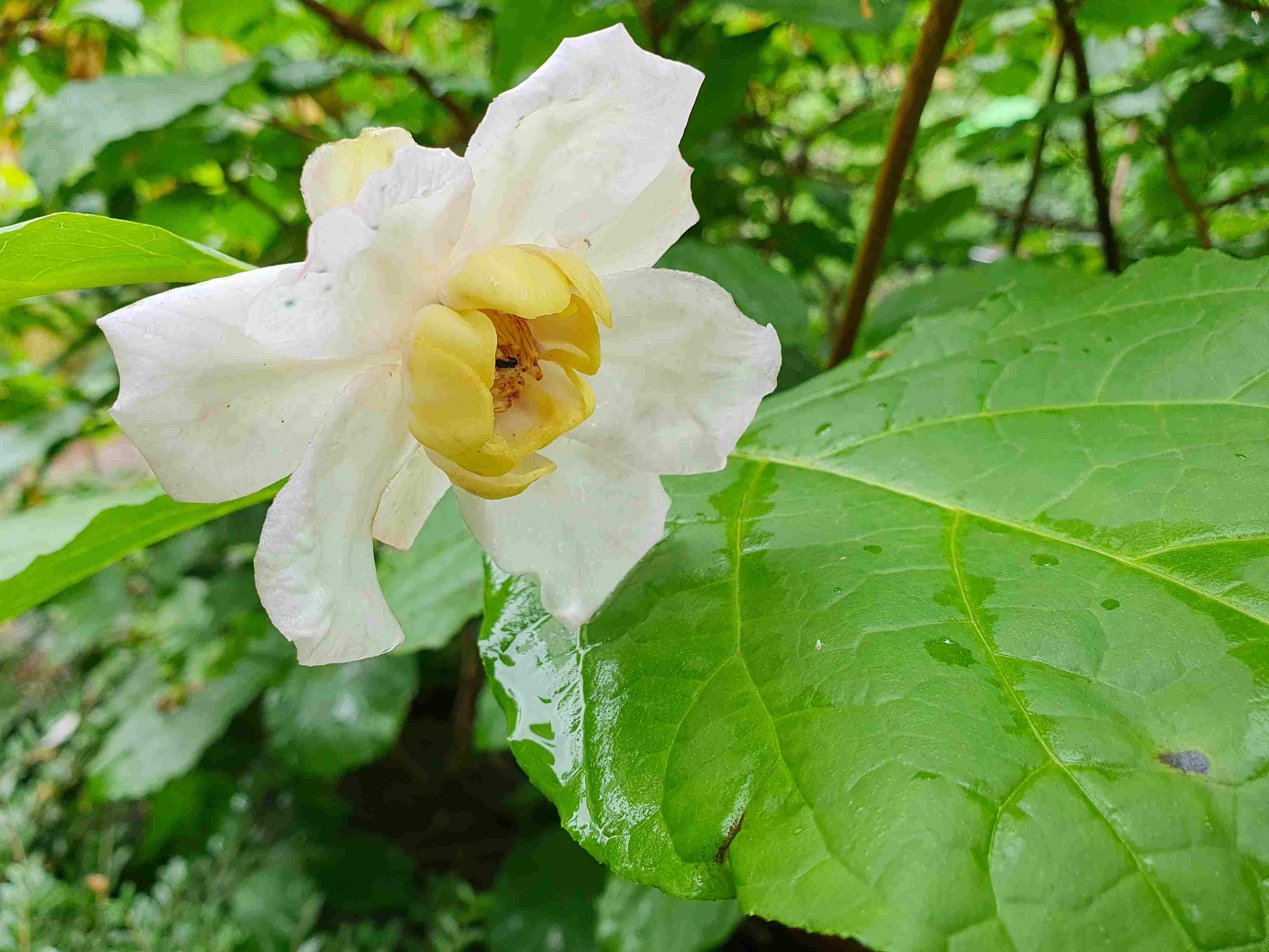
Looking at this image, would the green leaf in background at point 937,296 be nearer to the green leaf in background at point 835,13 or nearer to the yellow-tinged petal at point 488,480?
the green leaf in background at point 835,13

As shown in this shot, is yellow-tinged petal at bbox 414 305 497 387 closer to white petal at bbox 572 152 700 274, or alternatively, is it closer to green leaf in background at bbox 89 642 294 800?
white petal at bbox 572 152 700 274

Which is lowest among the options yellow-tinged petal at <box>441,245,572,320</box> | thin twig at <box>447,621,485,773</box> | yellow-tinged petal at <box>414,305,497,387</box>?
thin twig at <box>447,621,485,773</box>

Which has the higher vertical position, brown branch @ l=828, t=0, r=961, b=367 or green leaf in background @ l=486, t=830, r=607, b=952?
brown branch @ l=828, t=0, r=961, b=367

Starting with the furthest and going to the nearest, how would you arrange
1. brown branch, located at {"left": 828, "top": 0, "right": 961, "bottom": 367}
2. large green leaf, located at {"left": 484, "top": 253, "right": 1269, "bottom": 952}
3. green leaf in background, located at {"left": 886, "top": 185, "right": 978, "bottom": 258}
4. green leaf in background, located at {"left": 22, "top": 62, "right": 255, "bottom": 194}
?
green leaf in background, located at {"left": 886, "top": 185, "right": 978, "bottom": 258}, green leaf in background, located at {"left": 22, "top": 62, "right": 255, "bottom": 194}, brown branch, located at {"left": 828, "top": 0, "right": 961, "bottom": 367}, large green leaf, located at {"left": 484, "top": 253, "right": 1269, "bottom": 952}

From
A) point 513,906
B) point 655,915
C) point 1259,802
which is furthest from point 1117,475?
point 513,906

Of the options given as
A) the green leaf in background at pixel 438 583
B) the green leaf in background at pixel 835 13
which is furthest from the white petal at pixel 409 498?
the green leaf in background at pixel 835 13

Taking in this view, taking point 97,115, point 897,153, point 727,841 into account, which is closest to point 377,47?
point 97,115

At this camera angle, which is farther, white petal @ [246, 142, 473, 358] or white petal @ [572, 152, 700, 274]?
white petal @ [572, 152, 700, 274]

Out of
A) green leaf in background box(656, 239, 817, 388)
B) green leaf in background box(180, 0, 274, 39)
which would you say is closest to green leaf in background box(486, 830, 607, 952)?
green leaf in background box(656, 239, 817, 388)
